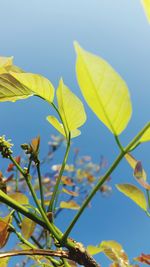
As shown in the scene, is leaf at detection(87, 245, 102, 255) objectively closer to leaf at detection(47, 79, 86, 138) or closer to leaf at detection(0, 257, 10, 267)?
leaf at detection(0, 257, 10, 267)

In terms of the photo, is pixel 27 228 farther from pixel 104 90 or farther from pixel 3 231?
pixel 104 90

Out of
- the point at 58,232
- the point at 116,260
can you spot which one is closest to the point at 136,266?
the point at 116,260

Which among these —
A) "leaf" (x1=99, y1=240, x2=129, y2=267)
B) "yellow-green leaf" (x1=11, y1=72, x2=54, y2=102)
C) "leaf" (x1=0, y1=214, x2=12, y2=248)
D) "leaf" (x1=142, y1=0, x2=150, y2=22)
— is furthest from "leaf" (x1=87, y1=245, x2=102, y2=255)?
"leaf" (x1=142, y1=0, x2=150, y2=22)

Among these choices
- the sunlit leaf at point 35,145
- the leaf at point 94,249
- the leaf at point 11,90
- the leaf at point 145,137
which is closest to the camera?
the leaf at point 145,137

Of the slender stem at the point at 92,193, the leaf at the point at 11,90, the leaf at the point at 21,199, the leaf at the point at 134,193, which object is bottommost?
the slender stem at the point at 92,193

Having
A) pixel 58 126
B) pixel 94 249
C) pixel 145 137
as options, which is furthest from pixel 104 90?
pixel 94 249

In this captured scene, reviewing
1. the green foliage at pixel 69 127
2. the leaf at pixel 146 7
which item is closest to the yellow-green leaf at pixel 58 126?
the green foliage at pixel 69 127

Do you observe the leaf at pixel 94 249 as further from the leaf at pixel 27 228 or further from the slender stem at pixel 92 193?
the slender stem at pixel 92 193
